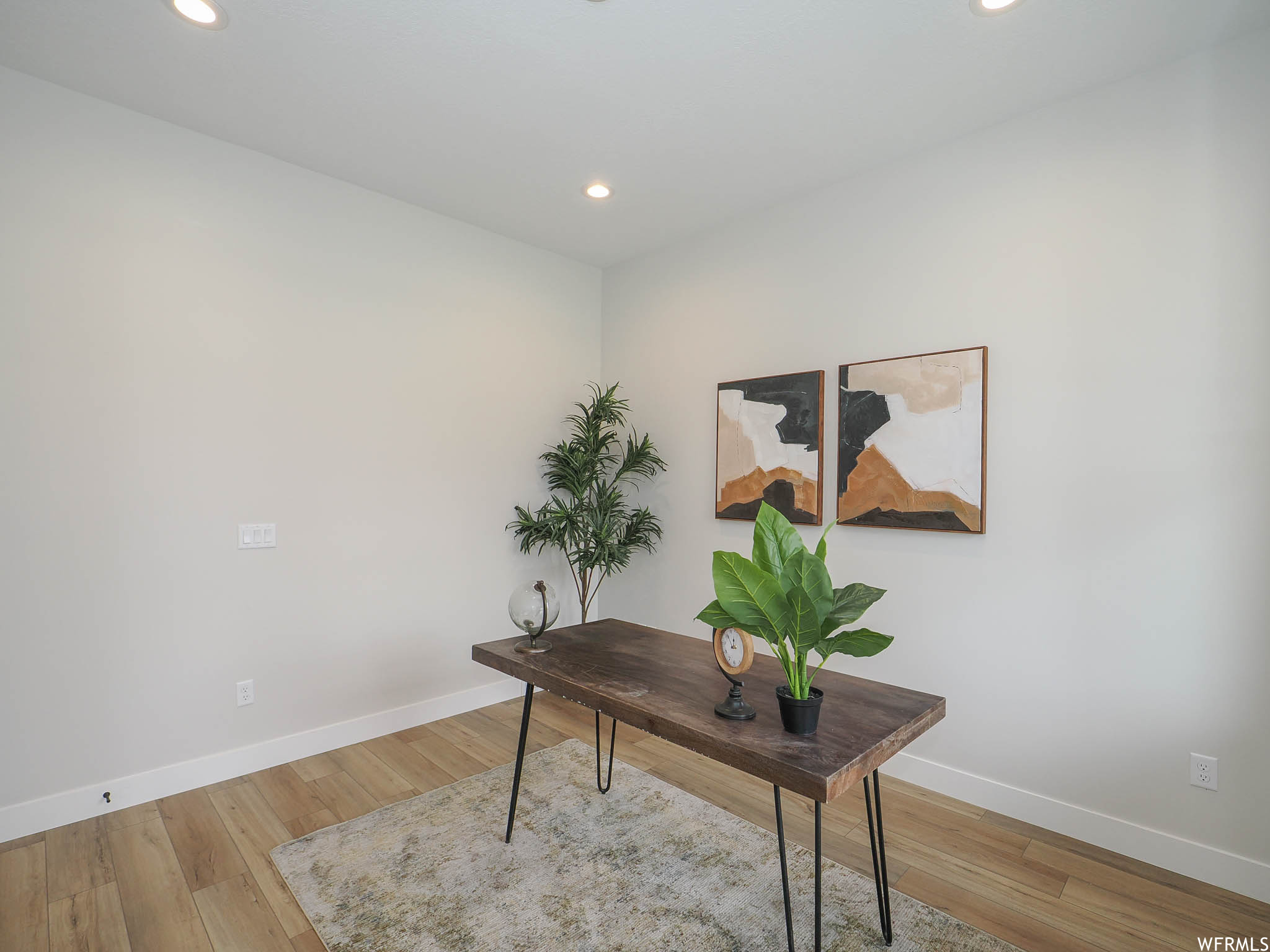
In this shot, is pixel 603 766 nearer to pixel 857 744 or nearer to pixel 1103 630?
pixel 857 744

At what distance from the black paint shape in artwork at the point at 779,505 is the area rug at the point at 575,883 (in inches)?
55.9

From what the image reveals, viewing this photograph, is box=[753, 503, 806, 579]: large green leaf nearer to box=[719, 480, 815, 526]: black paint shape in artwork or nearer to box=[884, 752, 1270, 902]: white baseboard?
box=[719, 480, 815, 526]: black paint shape in artwork

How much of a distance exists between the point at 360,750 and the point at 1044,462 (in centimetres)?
340

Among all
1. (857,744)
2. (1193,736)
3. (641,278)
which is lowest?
(1193,736)

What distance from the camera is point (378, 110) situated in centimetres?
258

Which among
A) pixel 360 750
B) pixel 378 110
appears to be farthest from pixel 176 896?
pixel 378 110

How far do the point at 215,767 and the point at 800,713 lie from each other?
8.86ft

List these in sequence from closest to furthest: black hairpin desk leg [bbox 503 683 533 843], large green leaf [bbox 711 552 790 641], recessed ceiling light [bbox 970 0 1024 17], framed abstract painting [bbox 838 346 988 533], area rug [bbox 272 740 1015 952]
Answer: large green leaf [bbox 711 552 790 641] < area rug [bbox 272 740 1015 952] < recessed ceiling light [bbox 970 0 1024 17] < black hairpin desk leg [bbox 503 683 533 843] < framed abstract painting [bbox 838 346 988 533]

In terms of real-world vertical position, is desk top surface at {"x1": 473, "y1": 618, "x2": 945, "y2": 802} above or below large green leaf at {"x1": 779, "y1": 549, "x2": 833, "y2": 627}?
below

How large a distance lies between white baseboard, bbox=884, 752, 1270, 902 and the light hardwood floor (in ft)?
0.14

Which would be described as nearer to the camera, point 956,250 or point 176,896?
point 176,896

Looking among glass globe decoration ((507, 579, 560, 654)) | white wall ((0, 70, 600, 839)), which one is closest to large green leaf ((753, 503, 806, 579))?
glass globe decoration ((507, 579, 560, 654))

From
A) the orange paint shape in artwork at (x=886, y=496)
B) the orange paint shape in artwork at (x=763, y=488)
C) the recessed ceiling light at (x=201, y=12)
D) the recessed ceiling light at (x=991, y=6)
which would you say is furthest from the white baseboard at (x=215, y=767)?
the recessed ceiling light at (x=991, y=6)

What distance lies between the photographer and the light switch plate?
2.88m
